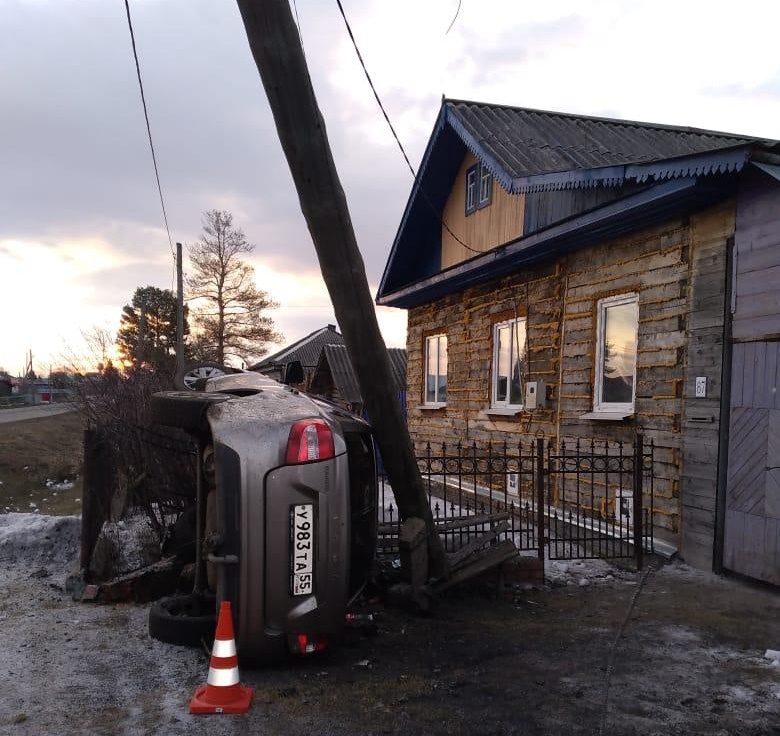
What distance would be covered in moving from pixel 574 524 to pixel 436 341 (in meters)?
5.96

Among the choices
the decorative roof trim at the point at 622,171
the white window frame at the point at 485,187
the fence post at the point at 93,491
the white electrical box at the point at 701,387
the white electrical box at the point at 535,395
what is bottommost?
the fence post at the point at 93,491

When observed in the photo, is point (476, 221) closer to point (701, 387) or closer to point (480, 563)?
point (701, 387)

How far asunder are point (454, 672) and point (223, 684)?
1.37 m

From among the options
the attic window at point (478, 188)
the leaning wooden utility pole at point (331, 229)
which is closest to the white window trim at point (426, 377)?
the attic window at point (478, 188)

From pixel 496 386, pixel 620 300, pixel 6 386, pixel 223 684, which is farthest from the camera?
pixel 6 386

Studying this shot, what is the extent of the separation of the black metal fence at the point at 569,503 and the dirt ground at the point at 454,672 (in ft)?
2.92

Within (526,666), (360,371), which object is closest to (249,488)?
(360,371)

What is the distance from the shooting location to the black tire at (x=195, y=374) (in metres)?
5.16

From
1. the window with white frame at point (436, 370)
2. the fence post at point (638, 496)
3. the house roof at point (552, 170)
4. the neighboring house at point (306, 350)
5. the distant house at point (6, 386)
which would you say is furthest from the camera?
the distant house at point (6, 386)

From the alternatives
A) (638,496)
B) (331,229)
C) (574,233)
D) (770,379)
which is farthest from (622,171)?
(331,229)

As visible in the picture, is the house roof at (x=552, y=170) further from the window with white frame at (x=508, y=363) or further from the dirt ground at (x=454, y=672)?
the dirt ground at (x=454, y=672)

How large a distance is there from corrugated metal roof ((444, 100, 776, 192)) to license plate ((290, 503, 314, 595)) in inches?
217

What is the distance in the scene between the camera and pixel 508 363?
10.8 meters

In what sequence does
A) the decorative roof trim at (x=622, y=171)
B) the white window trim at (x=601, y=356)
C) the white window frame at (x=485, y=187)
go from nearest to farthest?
1. the decorative roof trim at (x=622, y=171)
2. the white window trim at (x=601, y=356)
3. the white window frame at (x=485, y=187)
